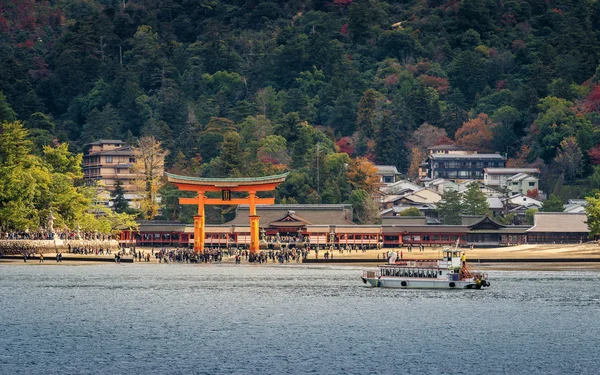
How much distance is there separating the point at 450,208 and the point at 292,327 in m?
76.5

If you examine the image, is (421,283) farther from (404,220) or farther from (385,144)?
(385,144)

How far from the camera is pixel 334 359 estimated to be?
4412cm

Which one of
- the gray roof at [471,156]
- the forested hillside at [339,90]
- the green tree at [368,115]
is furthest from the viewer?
the green tree at [368,115]

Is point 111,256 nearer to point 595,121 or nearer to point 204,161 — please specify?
point 204,161

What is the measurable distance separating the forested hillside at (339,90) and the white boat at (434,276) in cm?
6227

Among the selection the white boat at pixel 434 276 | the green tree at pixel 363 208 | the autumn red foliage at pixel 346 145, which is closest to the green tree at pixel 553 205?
the green tree at pixel 363 208

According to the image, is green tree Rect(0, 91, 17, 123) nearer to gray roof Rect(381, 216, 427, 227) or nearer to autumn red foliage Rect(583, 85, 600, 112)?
gray roof Rect(381, 216, 427, 227)

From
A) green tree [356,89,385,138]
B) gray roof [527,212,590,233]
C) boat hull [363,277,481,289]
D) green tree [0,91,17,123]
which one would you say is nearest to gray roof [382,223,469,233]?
gray roof [527,212,590,233]

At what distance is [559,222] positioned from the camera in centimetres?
11294

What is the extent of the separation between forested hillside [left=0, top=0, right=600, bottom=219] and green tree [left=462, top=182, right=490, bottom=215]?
47.6ft

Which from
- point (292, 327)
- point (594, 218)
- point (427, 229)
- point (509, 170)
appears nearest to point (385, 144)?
point (509, 170)

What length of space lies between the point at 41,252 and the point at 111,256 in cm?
773

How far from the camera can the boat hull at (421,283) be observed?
2687 inches

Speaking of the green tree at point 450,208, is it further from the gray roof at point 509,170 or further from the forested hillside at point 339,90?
the gray roof at point 509,170
